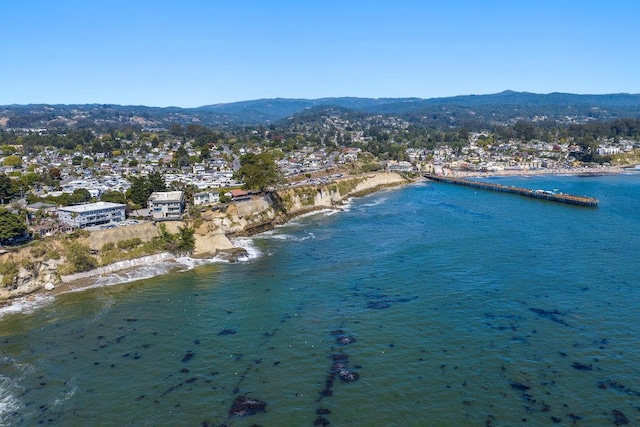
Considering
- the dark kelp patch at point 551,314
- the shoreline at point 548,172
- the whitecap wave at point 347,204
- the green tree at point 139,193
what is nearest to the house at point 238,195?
the green tree at point 139,193

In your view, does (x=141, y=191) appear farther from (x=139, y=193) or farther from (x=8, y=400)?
(x=8, y=400)

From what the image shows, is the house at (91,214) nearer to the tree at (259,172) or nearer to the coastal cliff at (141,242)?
the coastal cliff at (141,242)

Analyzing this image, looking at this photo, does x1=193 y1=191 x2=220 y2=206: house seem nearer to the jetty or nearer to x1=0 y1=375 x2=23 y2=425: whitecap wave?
x1=0 y1=375 x2=23 y2=425: whitecap wave

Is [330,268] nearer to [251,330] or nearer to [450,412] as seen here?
[251,330]

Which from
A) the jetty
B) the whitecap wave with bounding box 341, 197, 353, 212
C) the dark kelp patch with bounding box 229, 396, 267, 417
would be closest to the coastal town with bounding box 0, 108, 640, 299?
the jetty

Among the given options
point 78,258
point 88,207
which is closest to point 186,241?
point 78,258
